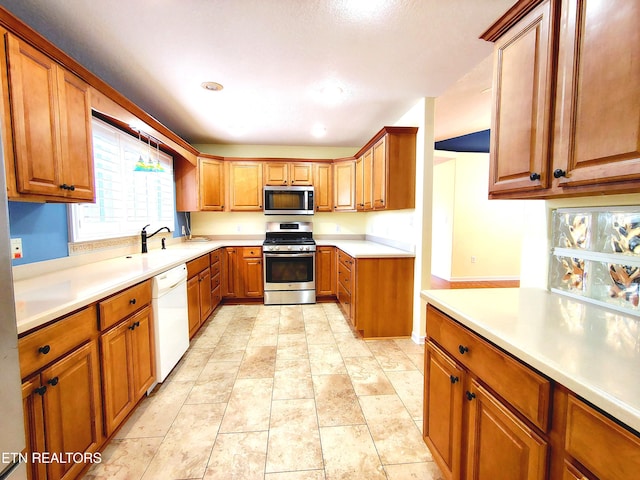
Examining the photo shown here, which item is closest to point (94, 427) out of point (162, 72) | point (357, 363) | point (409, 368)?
point (357, 363)

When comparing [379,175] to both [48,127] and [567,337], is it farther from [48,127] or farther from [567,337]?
[48,127]

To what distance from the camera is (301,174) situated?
424cm

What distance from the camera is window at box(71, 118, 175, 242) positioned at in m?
2.23

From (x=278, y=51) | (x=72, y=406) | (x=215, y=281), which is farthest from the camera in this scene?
(x=215, y=281)

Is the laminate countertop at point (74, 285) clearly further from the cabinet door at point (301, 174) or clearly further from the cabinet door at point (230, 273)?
the cabinet door at point (301, 174)

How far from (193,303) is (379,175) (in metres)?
2.41

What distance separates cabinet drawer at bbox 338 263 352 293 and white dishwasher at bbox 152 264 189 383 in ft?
5.73

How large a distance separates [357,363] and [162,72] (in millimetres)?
2907

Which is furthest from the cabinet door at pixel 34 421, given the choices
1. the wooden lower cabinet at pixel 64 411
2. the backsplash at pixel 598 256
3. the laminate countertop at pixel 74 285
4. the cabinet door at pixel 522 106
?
the backsplash at pixel 598 256

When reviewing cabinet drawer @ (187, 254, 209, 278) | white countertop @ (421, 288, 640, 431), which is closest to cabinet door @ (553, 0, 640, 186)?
white countertop @ (421, 288, 640, 431)

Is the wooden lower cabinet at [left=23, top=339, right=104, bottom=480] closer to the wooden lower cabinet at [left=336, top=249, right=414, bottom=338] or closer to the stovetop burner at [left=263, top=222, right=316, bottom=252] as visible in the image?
the wooden lower cabinet at [left=336, top=249, right=414, bottom=338]

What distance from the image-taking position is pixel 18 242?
1604 millimetres

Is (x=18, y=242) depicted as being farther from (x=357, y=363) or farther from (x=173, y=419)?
(x=357, y=363)

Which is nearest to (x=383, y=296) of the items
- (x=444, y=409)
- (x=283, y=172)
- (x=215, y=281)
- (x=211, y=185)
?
(x=444, y=409)
